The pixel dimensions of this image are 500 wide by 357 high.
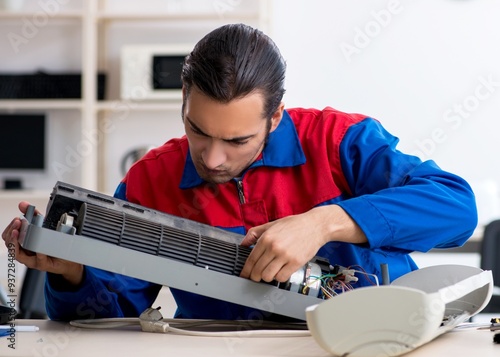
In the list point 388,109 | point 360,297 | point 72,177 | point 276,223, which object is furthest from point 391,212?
point 72,177

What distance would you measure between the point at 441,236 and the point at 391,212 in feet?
0.43

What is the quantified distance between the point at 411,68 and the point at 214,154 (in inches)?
124

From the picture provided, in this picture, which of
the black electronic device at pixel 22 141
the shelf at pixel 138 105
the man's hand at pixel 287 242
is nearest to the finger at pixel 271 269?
the man's hand at pixel 287 242

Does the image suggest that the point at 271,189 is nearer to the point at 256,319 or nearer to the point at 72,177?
the point at 256,319

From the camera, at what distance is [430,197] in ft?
→ 4.47

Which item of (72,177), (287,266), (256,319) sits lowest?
(72,177)

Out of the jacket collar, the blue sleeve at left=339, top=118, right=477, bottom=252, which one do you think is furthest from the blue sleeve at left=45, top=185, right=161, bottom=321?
the blue sleeve at left=339, top=118, right=477, bottom=252

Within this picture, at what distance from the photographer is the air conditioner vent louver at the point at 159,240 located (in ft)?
3.77

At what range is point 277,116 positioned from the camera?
1.53 m

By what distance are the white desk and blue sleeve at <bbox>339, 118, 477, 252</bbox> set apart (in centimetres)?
19

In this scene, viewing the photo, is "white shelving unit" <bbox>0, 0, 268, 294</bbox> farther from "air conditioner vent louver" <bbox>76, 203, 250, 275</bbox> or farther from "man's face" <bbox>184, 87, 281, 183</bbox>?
"air conditioner vent louver" <bbox>76, 203, 250, 275</bbox>

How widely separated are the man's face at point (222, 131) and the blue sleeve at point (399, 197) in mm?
207

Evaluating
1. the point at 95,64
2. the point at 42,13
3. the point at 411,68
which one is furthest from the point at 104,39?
the point at 411,68

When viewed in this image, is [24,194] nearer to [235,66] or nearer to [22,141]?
[22,141]
